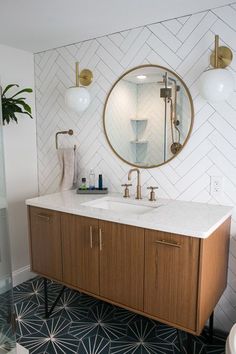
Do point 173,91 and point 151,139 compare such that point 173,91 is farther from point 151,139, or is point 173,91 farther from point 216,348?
point 216,348

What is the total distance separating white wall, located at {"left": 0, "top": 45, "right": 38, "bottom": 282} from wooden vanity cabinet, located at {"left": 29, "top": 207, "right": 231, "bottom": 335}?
70 centimetres

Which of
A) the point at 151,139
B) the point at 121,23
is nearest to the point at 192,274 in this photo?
the point at 151,139

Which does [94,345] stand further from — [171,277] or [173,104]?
[173,104]

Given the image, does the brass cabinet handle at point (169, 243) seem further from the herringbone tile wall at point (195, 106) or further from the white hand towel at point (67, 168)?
the white hand towel at point (67, 168)

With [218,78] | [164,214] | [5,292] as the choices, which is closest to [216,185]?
[164,214]

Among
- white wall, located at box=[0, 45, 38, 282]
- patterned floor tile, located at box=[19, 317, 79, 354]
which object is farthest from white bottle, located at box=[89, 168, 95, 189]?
patterned floor tile, located at box=[19, 317, 79, 354]

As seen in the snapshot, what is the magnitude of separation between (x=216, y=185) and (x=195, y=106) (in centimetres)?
56

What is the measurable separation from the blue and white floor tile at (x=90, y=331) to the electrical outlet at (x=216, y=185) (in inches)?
39.9

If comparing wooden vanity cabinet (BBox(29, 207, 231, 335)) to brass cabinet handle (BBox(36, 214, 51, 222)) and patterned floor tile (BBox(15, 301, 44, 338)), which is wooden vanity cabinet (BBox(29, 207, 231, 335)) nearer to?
brass cabinet handle (BBox(36, 214, 51, 222))

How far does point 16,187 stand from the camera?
269 cm

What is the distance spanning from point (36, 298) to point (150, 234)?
151 cm

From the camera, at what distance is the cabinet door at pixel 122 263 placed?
5.27 feet

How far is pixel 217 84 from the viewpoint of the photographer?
5.36 ft

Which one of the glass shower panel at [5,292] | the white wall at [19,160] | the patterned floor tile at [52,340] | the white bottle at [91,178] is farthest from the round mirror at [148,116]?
the patterned floor tile at [52,340]
